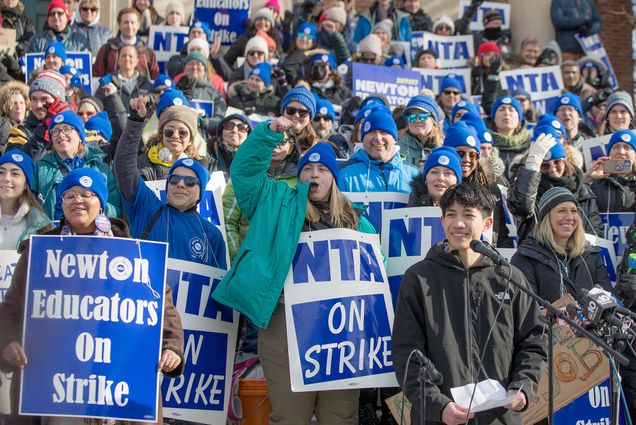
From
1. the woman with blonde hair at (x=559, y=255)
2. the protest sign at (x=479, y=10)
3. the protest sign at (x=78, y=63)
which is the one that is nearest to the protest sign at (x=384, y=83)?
the protest sign at (x=78, y=63)

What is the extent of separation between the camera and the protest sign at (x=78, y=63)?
13352 millimetres

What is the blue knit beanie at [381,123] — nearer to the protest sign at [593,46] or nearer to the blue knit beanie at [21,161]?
the blue knit beanie at [21,161]

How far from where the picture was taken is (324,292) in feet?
23.7

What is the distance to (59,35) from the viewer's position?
48.9 feet

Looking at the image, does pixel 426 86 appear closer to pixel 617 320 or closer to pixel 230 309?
pixel 230 309

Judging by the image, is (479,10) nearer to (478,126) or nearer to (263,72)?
(263,72)

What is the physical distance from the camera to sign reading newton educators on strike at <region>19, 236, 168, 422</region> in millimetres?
6008

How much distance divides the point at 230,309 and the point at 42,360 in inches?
68.0

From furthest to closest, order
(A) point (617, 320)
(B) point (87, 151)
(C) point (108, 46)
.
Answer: (C) point (108, 46)
(B) point (87, 151)
(A) point (617, 320)

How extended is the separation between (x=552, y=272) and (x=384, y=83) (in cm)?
630

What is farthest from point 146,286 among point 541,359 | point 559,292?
point 559,292

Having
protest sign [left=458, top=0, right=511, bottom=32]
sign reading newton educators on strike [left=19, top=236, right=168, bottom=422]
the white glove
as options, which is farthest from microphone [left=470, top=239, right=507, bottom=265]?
protest sign [left=458, top=0, right=511, bottom=32]

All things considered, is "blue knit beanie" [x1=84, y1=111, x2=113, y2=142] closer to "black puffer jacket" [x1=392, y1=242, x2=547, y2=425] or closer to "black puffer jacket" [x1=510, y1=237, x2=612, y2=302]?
"black puffer jacket" [x1=510, y1=237, x2=612, y2=302]

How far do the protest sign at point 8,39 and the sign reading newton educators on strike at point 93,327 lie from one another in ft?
31.1
